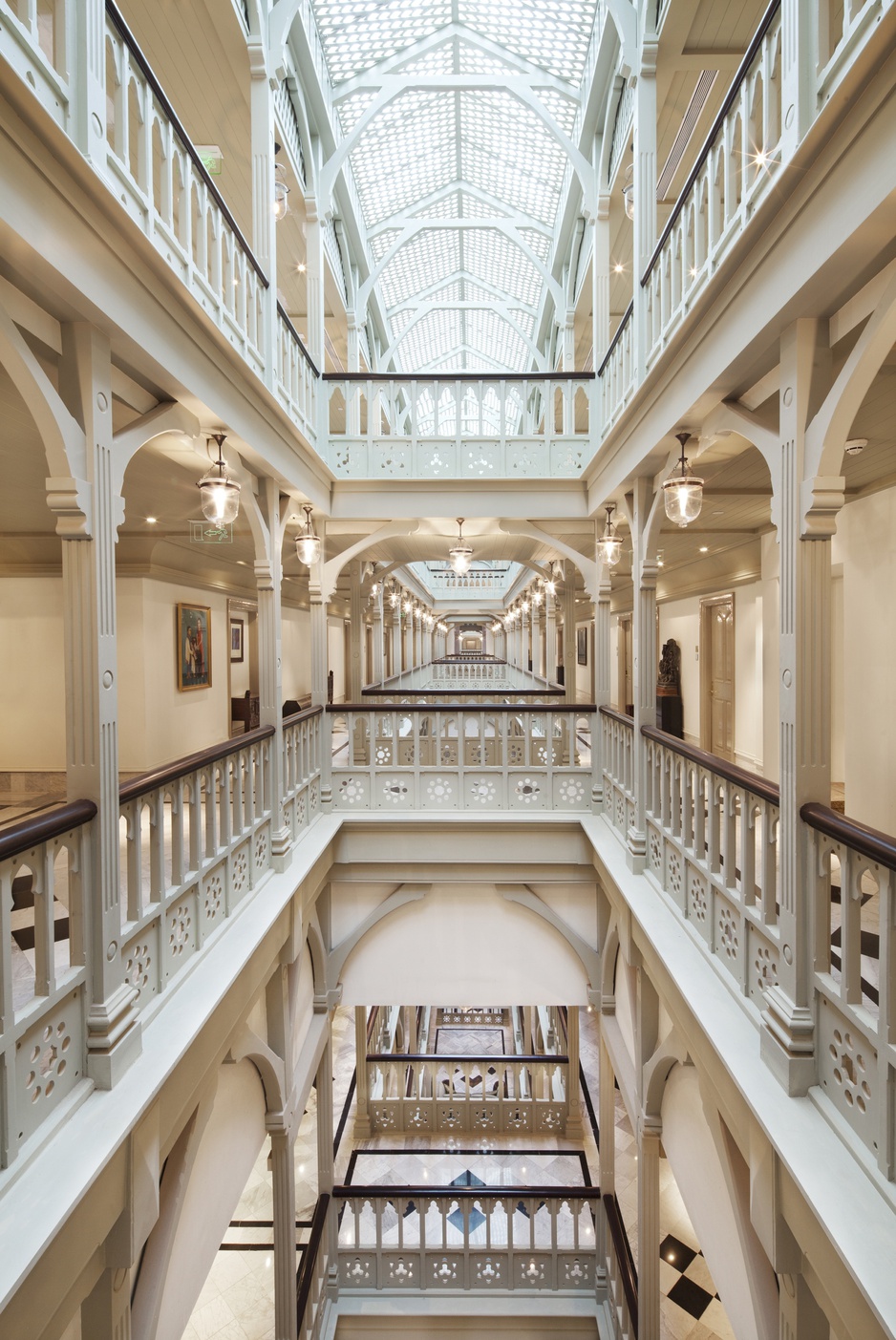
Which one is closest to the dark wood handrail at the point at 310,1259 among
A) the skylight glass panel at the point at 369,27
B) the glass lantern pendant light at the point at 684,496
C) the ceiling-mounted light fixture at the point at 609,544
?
the glass lantern pendant light at the point at 684,496

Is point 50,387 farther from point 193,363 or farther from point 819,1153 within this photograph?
point 819,1153

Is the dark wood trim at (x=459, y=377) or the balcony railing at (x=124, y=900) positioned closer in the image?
the balcony railing at (x=124, y=900)

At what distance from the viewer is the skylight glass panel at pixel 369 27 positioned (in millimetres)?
5559

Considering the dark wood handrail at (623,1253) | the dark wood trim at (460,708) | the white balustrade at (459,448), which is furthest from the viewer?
the white balustrade at (459,448)

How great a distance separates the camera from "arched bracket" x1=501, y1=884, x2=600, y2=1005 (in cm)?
606

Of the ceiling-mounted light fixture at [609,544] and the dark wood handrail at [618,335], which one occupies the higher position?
the dark wood handrail at [618,335]

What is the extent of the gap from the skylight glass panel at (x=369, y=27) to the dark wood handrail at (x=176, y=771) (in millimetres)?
6186

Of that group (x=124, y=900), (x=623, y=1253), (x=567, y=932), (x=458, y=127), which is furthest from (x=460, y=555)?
(x=623, y=1253)

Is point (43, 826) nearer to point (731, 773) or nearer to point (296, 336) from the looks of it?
point (731, 773)

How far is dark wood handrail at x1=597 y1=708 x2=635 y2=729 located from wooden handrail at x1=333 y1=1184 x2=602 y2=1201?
4313mm

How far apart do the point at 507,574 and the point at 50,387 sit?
21375 millimetres

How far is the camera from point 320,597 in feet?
20.4

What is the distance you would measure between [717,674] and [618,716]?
523 centimetres

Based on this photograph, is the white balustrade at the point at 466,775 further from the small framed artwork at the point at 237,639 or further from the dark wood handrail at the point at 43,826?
the small framed artwork at the point at 237,639
